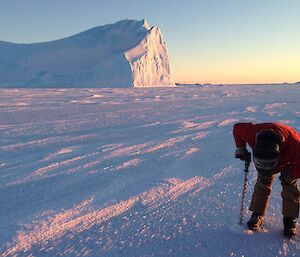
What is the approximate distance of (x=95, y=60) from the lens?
160 feet

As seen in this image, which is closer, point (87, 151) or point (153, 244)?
point (153, 244)

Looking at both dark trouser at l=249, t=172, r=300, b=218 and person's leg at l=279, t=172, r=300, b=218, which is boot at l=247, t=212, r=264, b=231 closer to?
dark trouser at l=249, t=172, r=300, b=218

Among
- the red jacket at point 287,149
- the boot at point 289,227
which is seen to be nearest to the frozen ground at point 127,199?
the boot at point 289,227

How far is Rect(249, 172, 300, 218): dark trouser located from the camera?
88.2 inches

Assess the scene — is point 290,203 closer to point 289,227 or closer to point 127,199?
point 289,227

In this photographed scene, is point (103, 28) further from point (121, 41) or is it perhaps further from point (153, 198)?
point (153, 198)

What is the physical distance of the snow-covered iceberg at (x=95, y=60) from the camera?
45.0 meters

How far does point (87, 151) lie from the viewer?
5152mm

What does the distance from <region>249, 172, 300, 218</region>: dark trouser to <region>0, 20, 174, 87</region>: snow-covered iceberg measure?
41542 millimetres

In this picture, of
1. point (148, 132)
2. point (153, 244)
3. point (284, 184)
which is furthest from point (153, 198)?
point (148, 132)

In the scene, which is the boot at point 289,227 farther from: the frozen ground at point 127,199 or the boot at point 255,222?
the boot at point 255,222

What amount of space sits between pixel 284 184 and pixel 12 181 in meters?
2.66

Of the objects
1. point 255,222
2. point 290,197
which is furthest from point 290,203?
point 255,222

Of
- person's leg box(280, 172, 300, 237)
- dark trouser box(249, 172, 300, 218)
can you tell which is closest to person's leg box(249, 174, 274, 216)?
dark trouser box(249, 172, 300, 218)
